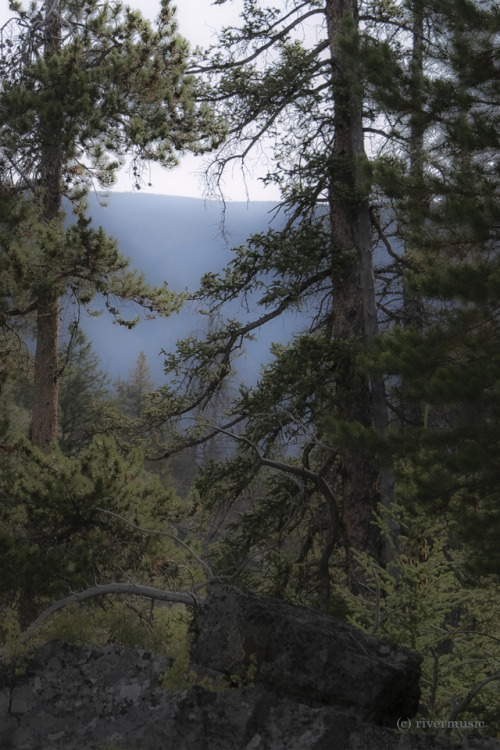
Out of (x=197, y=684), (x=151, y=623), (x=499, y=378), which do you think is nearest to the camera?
(x=197, y=684)

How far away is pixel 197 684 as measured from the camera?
3.38m

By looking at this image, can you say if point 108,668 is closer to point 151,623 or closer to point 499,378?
point 499,378

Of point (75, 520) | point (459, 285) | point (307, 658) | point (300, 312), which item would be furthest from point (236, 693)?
point (300, 312)

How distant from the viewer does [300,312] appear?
1103cm

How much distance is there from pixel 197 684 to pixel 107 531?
215 inches

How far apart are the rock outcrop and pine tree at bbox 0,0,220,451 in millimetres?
6836

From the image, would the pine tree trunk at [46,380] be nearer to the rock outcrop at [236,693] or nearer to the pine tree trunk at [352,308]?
the pine tree trunk at [352,308]

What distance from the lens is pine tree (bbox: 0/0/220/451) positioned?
9.84 metres

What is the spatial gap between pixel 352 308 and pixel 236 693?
8.18m

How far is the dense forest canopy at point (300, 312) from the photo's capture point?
645 cm

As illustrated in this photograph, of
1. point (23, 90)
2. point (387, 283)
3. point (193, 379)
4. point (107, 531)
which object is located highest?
point (23, 90)

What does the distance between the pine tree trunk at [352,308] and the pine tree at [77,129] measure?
98.4 inches

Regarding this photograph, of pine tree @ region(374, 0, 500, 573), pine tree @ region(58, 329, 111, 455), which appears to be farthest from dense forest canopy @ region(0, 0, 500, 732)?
pine tree @ region(58, 329, 111, 455)

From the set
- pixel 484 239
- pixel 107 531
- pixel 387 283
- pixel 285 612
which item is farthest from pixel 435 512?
pixel 387 283
